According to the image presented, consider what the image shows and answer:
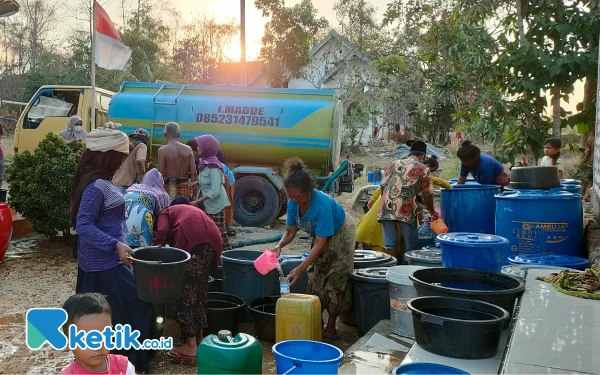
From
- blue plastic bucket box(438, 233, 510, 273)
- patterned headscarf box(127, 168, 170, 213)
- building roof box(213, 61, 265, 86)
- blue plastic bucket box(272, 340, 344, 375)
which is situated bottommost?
blue plastic bucket box(272, 340, 344, 375)

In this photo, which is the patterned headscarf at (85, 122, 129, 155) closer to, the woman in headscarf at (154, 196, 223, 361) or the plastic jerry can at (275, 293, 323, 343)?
the woman in headscarf at (154, 196, 223, 361)

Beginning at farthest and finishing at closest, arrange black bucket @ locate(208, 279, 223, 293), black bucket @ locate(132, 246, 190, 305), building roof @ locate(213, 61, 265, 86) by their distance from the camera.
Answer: building roof @ locate(213, 61, 265, 86), black bucket @ locate(208, 279, 223, 293), black bucket @ locate(132, 246, 190, 305)

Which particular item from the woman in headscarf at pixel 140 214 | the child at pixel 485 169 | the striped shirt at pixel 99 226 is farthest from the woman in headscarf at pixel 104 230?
the child at pixel 485 169

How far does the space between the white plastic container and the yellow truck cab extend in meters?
8.28

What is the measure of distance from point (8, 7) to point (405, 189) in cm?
531

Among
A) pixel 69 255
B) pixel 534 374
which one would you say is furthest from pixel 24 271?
pixel 534 374

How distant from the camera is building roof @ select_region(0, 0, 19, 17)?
6.34 meters

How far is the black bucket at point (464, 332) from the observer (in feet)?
8.27

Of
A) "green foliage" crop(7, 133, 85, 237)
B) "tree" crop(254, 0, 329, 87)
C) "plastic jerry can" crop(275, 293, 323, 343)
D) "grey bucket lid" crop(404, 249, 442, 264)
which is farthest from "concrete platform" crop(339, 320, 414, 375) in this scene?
"tree" crop(254, 0, 329, 87)

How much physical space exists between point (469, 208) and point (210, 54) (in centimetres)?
2129

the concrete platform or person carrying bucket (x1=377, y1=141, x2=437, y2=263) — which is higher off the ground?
person carrying bucket (x1=377, y1=141, x2=437, y2=263)

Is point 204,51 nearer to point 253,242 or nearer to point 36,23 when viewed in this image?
point 36,23

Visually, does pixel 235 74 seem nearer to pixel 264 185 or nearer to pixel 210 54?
pixel 210 54

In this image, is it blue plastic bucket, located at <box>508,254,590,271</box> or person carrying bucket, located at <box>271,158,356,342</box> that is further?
blue plastic bucket, located at <box>508,254,590,271</box>
